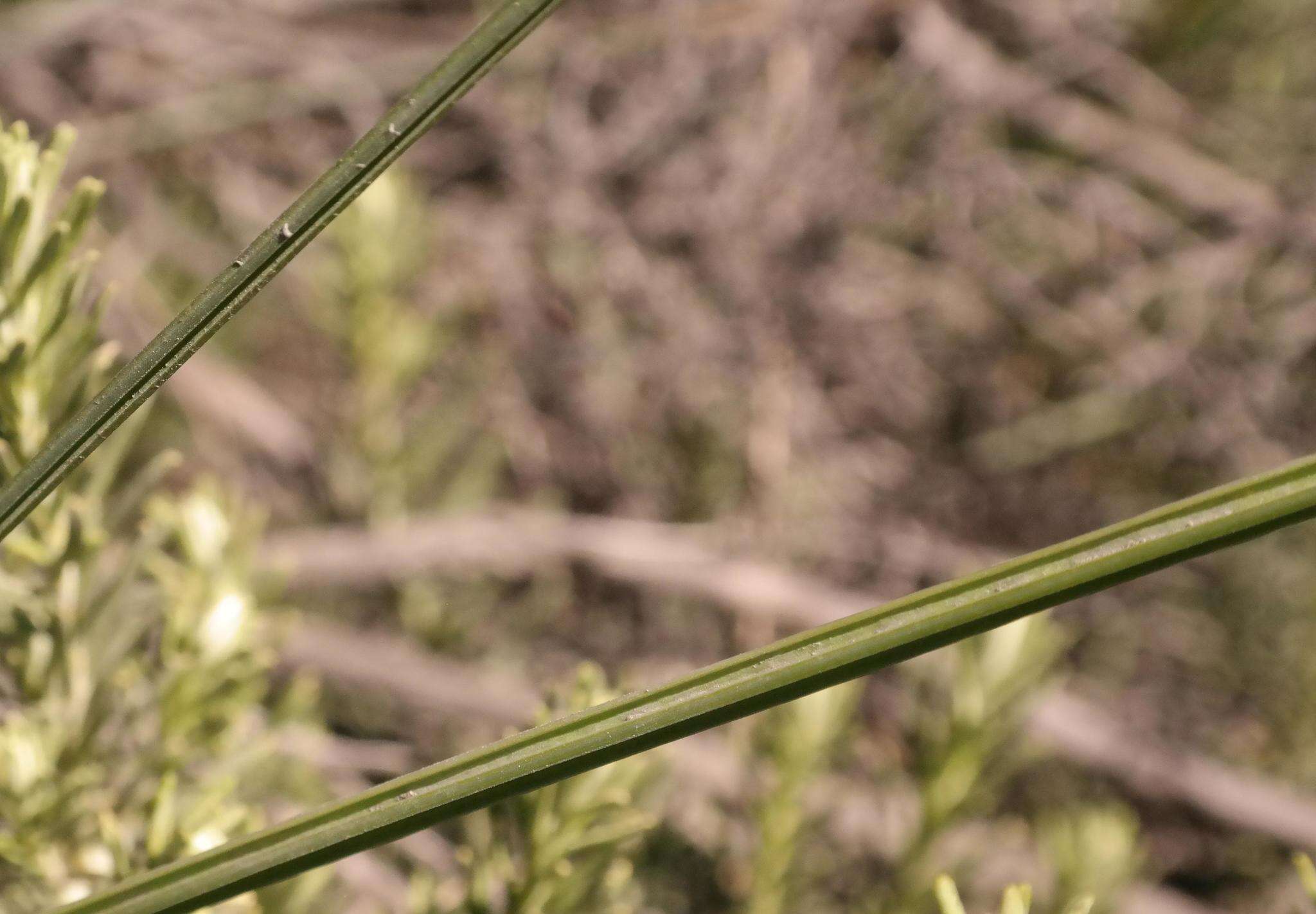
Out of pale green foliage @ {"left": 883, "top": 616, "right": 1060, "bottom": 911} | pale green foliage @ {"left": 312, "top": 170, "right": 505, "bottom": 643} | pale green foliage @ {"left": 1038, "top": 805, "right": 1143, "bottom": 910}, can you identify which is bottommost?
pale green foliage @ {"left": 1038, "top": 805, "right": 1143, "bottom": 910}

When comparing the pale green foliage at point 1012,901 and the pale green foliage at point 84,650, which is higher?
the pale green foliage at point 84,650

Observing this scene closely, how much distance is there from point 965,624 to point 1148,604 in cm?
107

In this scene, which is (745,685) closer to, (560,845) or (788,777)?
(560,845)

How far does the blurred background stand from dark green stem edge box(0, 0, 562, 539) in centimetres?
60

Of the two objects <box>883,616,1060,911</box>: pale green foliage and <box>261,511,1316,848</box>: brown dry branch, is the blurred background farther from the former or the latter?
<box>883,616,1060,911</box>: pale green foliage

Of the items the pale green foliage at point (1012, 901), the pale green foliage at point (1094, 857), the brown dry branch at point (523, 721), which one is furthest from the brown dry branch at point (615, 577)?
the pale green foliage at point (1012, 901)

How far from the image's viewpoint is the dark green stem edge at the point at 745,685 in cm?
29

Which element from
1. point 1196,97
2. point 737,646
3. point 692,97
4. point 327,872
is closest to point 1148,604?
point 737,646

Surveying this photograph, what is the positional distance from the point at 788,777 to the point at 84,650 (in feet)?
1.26

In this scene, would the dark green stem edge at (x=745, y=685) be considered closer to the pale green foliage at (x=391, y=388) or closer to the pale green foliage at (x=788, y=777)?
the pale green foliage at (x=788, y=777)

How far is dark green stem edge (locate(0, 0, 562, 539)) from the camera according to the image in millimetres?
326

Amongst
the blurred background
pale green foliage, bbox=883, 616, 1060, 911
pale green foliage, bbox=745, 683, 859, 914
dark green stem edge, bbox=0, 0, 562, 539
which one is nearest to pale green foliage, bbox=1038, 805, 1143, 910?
pale green foliage, bbox=883, 616, 1060, 911

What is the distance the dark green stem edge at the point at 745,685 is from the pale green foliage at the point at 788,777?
13.3 inches

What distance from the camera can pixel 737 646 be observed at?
1.06 metres
